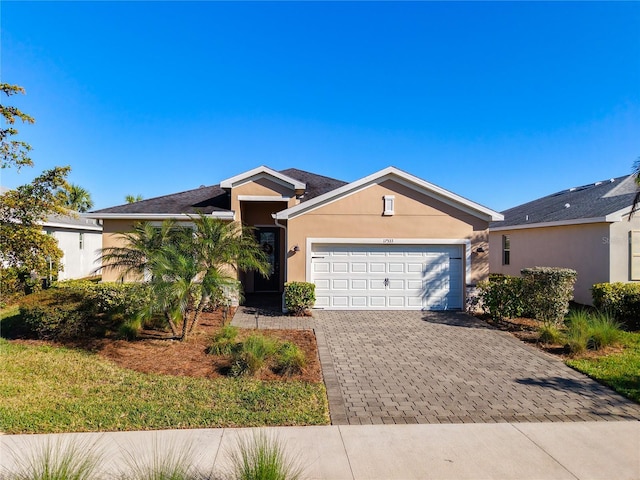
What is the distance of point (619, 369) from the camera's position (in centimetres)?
714

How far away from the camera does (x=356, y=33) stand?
12688 mm

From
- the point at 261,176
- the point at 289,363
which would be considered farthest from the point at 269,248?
the point at 289,363

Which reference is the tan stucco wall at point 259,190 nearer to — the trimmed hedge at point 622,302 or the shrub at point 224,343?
the shrub at point 224,343

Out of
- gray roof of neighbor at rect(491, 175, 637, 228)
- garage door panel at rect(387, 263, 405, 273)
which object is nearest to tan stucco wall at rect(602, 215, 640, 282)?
gray roof of neighbor at rect(491, 175, 637, 228)

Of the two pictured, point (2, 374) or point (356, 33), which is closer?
point (2, 374)

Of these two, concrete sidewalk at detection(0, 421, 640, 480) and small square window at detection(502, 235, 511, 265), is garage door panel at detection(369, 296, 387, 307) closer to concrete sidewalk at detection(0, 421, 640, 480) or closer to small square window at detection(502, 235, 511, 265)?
concrete sidewalk at detection(0, 421, 640, 480)

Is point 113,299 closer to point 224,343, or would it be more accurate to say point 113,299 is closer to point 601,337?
point 224,343

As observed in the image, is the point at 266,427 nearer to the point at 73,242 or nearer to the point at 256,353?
the point at 256,353

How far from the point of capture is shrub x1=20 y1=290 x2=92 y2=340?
8.64m

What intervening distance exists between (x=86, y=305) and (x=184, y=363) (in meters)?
3.76

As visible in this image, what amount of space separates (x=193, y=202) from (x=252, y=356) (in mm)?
9856

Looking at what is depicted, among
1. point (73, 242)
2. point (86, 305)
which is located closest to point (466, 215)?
point (86, 305)

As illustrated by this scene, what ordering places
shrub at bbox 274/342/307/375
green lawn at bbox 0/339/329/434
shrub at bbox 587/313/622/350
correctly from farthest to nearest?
1. shrub at bbox 587/313/622/350
2. shrub at bbox 274/342/307/375
3. green lawn at bbox 0/339/329/434

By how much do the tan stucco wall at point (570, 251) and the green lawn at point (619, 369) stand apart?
5669 mm
